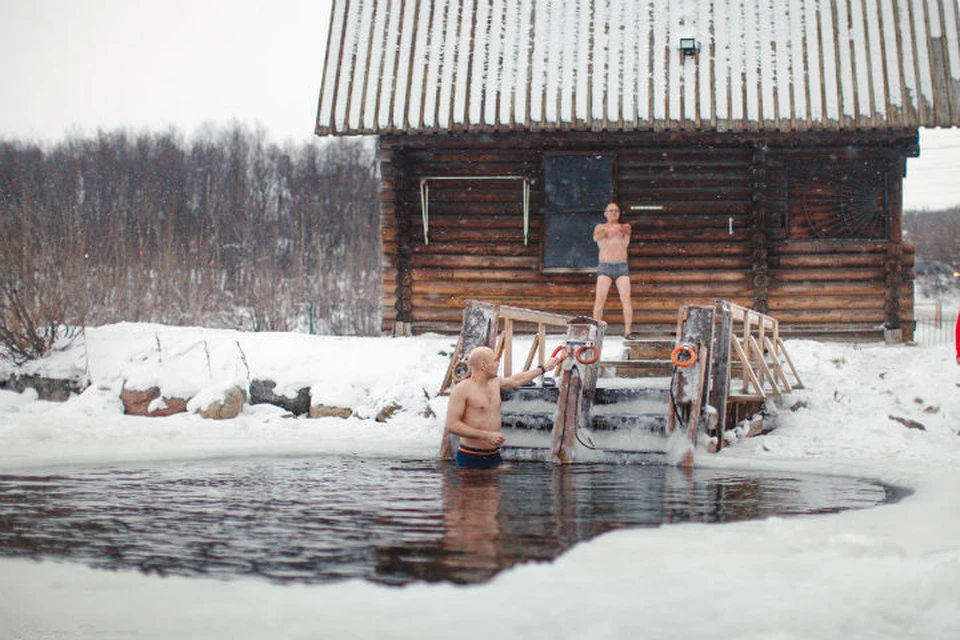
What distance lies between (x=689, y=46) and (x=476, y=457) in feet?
29.1

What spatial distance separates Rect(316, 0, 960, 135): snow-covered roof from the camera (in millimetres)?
15016

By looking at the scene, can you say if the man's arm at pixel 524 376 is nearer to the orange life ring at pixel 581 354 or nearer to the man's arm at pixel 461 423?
the orange life ring at pixel 581 354

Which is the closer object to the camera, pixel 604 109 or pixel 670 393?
pixel 670 393

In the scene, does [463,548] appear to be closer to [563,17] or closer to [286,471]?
[286,471]

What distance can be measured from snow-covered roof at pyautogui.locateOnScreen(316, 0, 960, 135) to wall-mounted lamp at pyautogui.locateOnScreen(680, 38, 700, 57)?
0.24 feet

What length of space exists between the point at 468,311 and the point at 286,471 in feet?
9.45

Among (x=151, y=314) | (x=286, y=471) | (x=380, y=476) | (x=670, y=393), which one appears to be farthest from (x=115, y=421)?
(x=151, y=314)

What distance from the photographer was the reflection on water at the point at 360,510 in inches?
223

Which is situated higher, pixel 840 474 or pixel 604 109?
pixel 604 109

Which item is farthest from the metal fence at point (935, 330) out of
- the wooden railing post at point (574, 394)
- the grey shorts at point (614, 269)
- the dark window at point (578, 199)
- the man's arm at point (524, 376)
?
the man's arm at point (524, 376)

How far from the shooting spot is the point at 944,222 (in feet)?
330

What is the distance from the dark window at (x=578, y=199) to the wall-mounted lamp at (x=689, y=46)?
199 centimetres

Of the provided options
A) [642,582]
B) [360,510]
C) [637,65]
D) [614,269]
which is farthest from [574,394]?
[637,65]

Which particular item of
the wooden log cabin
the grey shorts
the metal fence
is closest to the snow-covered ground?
the grey shorts
